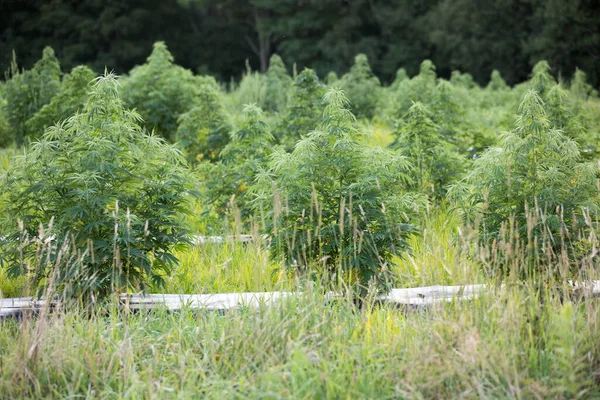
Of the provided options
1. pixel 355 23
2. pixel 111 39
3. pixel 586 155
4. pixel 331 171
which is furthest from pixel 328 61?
pixel 331 171

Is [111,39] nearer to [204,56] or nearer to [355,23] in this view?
[204,56]

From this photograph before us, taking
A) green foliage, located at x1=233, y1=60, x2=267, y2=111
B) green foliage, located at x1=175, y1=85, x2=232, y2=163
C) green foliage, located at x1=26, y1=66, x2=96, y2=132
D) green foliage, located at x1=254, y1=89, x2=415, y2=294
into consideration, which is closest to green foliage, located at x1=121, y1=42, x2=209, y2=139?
green foliage, located at x1=26, y1=66, x2=96, y2=132

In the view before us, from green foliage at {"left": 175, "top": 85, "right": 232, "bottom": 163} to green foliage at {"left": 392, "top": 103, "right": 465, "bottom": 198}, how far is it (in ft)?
7.00

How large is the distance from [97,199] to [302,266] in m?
1.30

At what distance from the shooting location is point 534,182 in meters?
4.10

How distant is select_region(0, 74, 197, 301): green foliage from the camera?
387 centimetres

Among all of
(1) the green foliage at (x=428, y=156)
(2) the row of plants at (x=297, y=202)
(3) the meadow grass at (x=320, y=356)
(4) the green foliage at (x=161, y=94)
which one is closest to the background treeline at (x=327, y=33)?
(4) the green foliage at (x=161, y=94)

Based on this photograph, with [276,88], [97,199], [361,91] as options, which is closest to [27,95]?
[276,88]

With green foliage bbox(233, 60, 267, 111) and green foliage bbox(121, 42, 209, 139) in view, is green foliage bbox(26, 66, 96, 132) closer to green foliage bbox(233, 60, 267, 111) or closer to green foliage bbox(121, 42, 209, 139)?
green foliage bbox(121, 42, 209, 139)

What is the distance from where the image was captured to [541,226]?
13.1 feet

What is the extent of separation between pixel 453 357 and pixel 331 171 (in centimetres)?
164

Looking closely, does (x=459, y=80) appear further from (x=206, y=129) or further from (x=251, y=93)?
(x=206, y=129)

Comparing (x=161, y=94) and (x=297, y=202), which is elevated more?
(x=161, y=94)

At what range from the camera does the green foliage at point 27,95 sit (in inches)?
390
